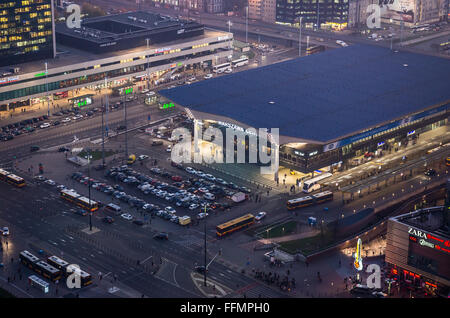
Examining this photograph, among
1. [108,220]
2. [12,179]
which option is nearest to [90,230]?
[108,220]

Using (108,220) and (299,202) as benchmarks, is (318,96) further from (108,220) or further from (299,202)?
(108,220)

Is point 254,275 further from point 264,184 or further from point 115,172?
point 115,172

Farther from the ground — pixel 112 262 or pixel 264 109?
pixel 264 109

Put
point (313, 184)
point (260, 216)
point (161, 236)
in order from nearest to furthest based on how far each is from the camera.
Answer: point (161, 236) < point (260, 216) < point (313, 184)

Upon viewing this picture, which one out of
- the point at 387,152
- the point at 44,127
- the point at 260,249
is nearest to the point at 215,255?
the point at 260,249

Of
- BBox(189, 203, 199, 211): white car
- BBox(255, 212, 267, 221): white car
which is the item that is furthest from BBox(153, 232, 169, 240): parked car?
BBox(255, 212, 267, 221): white car

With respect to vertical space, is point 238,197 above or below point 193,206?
above

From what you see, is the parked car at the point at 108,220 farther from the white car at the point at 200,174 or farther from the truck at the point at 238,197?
the white car at the point at 200,174
